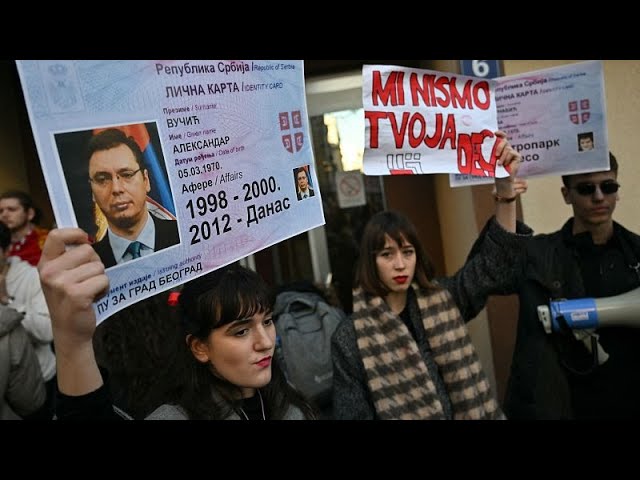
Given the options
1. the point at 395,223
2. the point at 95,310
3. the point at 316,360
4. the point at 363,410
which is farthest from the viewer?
the point at 316,360

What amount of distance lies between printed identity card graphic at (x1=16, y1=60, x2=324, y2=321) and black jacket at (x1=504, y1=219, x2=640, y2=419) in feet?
3.74

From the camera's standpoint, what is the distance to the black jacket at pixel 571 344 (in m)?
2.52

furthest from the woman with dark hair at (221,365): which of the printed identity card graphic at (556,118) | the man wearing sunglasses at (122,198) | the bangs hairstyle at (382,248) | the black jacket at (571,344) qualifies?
the printed identity card graphic at (556,118)

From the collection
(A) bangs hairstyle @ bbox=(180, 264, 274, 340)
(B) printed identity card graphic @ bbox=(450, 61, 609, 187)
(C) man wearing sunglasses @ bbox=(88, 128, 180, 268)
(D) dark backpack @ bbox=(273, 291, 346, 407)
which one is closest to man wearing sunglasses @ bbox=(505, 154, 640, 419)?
(B) printed identity card graphic @ bbox=(450, 61, 609, 187)

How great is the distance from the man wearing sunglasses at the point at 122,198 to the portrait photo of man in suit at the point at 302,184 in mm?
450

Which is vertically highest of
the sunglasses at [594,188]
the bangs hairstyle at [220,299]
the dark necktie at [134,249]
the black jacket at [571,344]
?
the dark necktie at [134,249]

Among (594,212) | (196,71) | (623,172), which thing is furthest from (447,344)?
(623,172)

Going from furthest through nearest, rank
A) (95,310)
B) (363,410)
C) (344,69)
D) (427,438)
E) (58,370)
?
(344,69), (363,410), (95,310), (58,370), (427,438)

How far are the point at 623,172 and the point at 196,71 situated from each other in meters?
2.64

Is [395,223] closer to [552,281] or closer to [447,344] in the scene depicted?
[447,344]

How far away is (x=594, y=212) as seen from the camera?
2.61m

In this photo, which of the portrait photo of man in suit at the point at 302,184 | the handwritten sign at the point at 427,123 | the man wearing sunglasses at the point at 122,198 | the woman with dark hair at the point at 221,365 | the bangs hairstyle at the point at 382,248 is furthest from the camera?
the bangs hairstyle at the point at 382,248

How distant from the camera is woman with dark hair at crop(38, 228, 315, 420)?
1.37 metres

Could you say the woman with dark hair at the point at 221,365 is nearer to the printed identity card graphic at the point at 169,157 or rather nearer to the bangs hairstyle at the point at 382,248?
the printed identity card graphic at the point at 169,157
